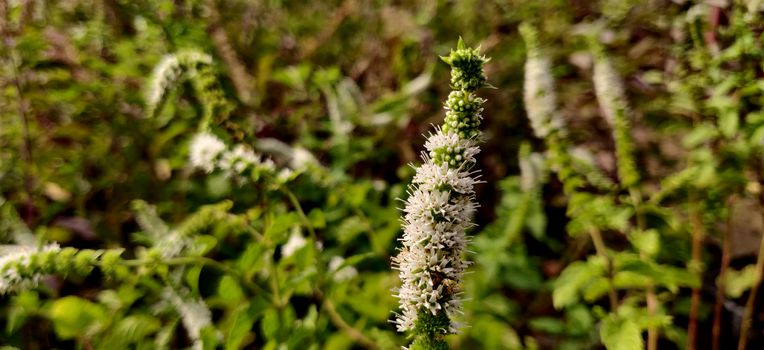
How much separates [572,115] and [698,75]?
1.07 meters

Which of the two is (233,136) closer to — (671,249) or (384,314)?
(384,314)

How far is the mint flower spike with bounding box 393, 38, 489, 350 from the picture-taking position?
735 mm

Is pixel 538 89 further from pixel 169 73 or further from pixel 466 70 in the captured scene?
pixel 169 73

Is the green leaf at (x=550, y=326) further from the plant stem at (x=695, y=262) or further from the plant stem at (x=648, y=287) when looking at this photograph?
the plant stem at (x=695, y=262)

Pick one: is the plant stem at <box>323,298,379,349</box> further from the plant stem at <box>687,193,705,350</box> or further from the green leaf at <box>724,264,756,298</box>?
the green leaf at <box>724,264,756,298</box>

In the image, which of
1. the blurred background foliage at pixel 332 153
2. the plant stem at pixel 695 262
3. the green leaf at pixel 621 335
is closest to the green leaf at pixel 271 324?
the blurred background foliage at pixel 332 153

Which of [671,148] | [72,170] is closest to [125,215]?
[72,170]

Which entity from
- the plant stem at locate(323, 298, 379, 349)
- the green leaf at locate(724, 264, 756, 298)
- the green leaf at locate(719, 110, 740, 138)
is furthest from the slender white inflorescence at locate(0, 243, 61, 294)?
the green leaf at locate(724, 264, 756, 298)

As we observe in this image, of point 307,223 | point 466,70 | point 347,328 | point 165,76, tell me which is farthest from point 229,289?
point 466,70

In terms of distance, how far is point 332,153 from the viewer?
6.59 feet

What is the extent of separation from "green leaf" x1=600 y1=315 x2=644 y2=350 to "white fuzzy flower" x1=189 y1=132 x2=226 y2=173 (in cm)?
93

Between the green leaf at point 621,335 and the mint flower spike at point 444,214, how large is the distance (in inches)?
19.8

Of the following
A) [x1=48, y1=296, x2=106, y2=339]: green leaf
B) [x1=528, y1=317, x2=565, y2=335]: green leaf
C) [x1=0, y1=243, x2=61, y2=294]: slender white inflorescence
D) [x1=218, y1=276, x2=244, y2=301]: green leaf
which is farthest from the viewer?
[x1=528, y1=317, x2=565, y2=335]: green leaf

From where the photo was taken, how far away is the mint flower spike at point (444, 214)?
0.74 meters
